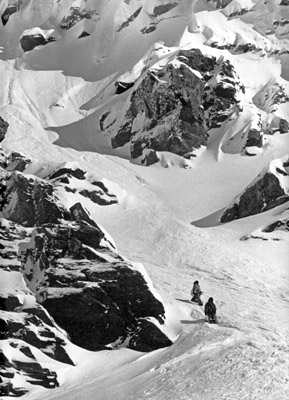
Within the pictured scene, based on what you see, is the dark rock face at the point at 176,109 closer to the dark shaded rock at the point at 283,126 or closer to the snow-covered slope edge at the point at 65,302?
the dark shaded rock at the point at 283,126

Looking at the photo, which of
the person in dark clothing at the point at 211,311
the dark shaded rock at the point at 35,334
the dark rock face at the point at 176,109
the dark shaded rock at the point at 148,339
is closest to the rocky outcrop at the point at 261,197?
the dark rock face at the point at 176,109

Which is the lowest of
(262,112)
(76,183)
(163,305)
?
(262,112)

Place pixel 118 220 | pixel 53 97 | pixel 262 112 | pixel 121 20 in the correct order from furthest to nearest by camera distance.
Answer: pixel 121 20
pixel 53 97
pixel 262 112
pixel 118 220

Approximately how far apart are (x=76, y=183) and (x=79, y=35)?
50.0 metres

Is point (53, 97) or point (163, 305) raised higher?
point (163, 305)

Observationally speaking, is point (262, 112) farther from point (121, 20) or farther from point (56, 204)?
point (56, 204)

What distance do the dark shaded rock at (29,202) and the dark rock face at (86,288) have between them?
626 centimetres

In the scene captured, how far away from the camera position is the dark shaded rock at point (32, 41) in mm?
126062

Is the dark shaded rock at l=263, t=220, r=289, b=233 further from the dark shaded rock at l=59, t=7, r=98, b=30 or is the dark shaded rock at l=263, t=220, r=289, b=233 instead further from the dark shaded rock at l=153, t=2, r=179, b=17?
the dark shaded rock at l=59, t=7, r=98, b=30

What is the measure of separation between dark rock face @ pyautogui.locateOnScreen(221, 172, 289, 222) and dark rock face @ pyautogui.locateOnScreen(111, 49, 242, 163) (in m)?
16.6

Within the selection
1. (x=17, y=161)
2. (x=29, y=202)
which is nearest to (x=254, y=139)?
(x=17, y=161)

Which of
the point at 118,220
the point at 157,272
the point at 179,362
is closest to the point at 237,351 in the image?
the point at 179,362

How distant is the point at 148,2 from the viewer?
130 meters

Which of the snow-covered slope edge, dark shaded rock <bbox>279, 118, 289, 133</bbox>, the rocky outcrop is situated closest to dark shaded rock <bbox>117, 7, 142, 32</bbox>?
dark shaded rock <bbox>279, 118, 289, 133</bbox>
